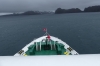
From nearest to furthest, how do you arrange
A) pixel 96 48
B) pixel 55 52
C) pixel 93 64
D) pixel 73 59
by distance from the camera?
pixel 93 64 < pixel 73 59 < pixel 55 52 < pixel 96 48

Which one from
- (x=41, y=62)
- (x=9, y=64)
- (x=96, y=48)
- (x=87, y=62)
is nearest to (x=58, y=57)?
(x=41, y=62)

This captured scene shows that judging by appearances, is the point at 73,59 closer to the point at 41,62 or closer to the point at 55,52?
the point at 41,62

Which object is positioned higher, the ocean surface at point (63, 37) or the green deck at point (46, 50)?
the green deck at point (46, 50)

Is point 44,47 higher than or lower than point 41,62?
Result: lower

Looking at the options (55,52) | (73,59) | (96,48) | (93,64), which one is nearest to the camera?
(93,64)

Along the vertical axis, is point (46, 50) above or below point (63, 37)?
above

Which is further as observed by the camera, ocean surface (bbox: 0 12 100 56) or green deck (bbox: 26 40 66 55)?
ocean surface (bbox: 0 12 100 56)

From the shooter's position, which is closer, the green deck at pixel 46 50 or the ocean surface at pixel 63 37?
the green deck at pixel 46 50

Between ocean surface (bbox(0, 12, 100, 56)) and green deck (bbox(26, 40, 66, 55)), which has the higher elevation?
green deck (bbox(26, 40, 66, 55))

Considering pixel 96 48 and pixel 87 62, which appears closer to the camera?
pixel 87 62

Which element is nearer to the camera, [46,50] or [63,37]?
[46,50]

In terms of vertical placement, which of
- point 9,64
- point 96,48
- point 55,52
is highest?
point 9,64
